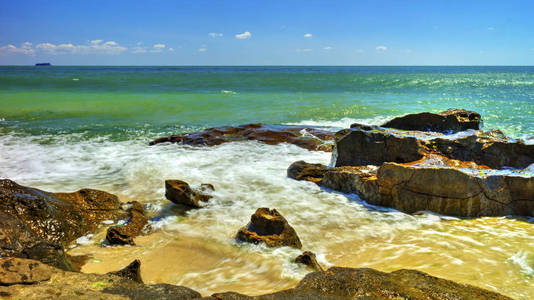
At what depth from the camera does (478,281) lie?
3.54 metres

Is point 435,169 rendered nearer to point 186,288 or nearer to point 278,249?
point 278,249

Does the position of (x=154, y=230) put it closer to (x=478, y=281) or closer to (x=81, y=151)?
(x=478, y=281)

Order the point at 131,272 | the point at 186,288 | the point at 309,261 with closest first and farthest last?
the point at 186,288 < the point at 131,272 < the point at 309,261

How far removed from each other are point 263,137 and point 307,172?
4.19 metres

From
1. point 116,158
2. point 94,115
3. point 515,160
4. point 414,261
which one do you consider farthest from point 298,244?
point 94,115

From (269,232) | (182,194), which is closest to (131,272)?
(269,232)

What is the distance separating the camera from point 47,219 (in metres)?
4.63

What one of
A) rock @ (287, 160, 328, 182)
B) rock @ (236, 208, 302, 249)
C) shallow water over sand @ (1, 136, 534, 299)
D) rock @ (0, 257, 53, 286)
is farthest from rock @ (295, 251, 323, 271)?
rock @ (287, 160, 328, 182)

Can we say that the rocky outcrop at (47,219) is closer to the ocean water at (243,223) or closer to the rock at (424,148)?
the ocean water at (243,223)

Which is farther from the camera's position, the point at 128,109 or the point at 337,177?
the point at 128,109

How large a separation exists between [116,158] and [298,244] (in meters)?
6.70

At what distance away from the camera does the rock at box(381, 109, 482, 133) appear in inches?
339

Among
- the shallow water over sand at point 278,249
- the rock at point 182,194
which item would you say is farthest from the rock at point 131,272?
the rock at point 182,194

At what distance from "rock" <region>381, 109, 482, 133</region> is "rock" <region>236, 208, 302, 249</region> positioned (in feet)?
18.0
